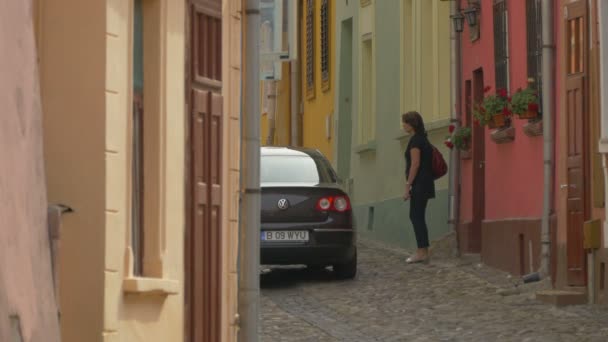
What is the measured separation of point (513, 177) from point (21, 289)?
1468cm

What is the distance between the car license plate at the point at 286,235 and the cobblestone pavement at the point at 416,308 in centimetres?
55

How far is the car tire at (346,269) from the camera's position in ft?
63.5

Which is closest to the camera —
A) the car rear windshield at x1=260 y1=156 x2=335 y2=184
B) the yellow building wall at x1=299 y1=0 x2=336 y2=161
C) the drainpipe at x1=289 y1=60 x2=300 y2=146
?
the car rear windshield at x1=260 y1=156 x2=335 y2=184

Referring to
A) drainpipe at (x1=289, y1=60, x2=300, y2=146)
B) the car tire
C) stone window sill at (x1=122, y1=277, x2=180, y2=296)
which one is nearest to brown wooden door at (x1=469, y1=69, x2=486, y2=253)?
the car tire

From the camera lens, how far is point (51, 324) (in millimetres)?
6770

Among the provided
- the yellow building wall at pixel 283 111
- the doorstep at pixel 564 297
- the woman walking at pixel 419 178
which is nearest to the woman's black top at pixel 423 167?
the woman walking at pixel 419 178

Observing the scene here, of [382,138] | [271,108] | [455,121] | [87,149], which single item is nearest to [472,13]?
[455,121]

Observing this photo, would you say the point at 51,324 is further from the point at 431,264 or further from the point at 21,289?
the point at 431,264

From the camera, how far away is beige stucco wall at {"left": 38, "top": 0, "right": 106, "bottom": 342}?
9195 millimetres

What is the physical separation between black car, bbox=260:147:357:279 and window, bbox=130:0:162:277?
8.08m

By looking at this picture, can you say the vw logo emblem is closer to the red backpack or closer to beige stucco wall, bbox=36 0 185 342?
the red backpack

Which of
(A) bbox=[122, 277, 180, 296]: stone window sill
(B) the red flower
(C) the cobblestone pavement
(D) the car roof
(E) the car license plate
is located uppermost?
(B) the red flower

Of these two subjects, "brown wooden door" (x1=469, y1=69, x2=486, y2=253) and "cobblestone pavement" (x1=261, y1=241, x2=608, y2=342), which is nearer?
"cobblestone pavement" (x1=261, y1=241, x2=608, y2=342)

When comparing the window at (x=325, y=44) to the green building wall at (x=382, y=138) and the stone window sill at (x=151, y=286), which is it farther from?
the stone window sill at (x=151, y=286)
